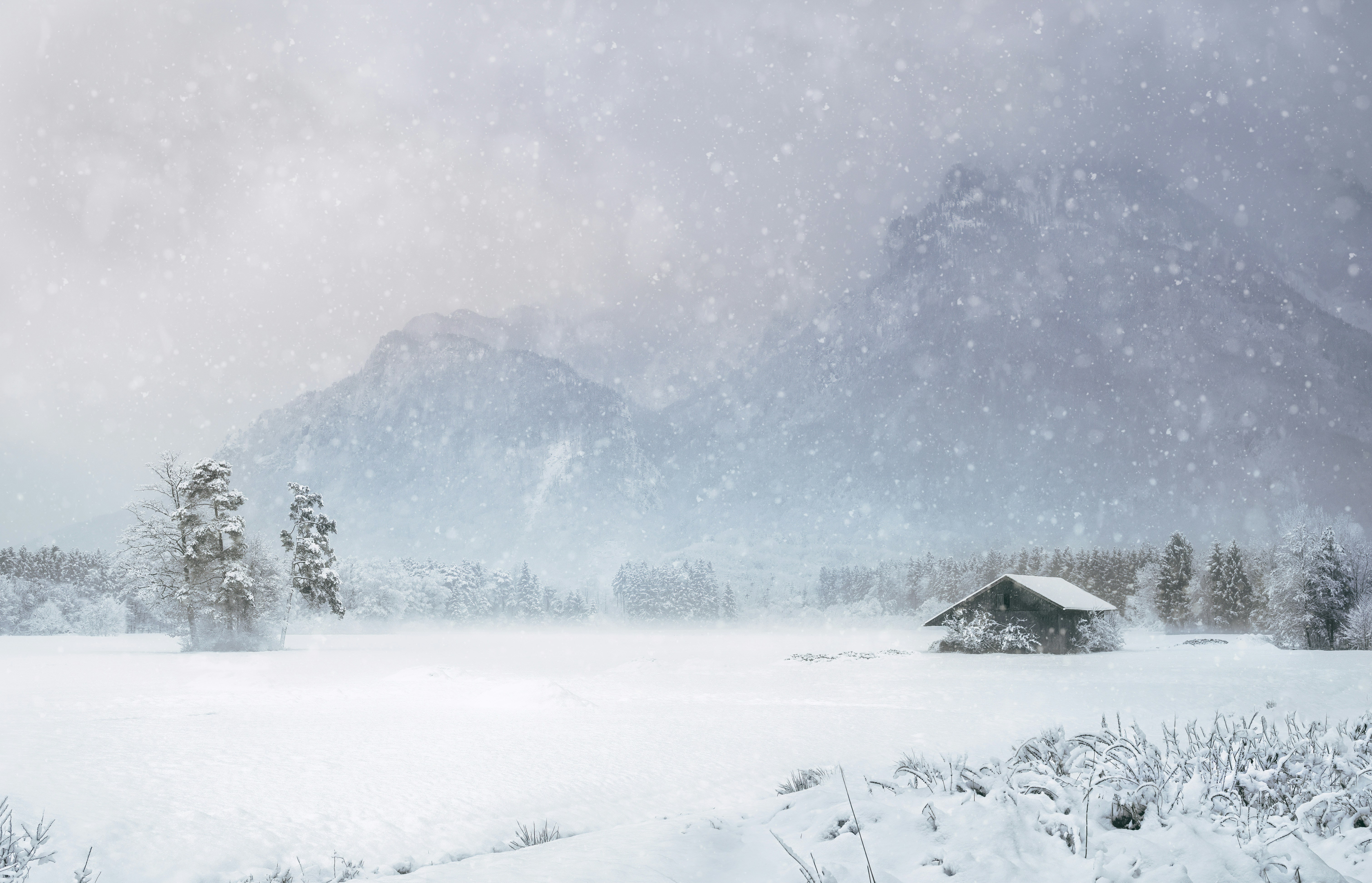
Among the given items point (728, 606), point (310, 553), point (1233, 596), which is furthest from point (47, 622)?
point (1233, 596)

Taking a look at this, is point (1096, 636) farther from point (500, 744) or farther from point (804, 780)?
point (804, 780)

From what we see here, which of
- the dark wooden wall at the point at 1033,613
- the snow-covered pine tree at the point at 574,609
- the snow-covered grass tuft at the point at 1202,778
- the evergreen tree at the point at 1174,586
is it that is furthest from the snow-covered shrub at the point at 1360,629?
the snow-covered pine tree at the point at 574,609

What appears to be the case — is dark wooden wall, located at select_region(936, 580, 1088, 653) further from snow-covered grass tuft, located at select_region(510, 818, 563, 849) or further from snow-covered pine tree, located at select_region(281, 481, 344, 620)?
snow-covered grass tuft, located at select_region(510, 818, 563, 849)

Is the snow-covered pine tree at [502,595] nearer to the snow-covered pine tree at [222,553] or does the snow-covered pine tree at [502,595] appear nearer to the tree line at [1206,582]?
the tree line at [1206,582]

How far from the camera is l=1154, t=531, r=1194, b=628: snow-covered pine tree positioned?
8769 cm

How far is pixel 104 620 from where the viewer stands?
8075 centimetres

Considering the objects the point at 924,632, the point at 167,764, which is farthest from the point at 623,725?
the point at 924,632

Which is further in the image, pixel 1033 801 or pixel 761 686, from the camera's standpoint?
pixel 761 686

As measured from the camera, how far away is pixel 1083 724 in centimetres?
1956

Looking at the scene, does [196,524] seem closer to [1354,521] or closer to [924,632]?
[924,632]

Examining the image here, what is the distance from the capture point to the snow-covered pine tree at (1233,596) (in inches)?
3324

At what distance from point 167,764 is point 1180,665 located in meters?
51.3

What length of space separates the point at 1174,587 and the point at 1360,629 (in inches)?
1470

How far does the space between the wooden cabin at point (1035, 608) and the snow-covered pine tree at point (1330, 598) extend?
683 inches
